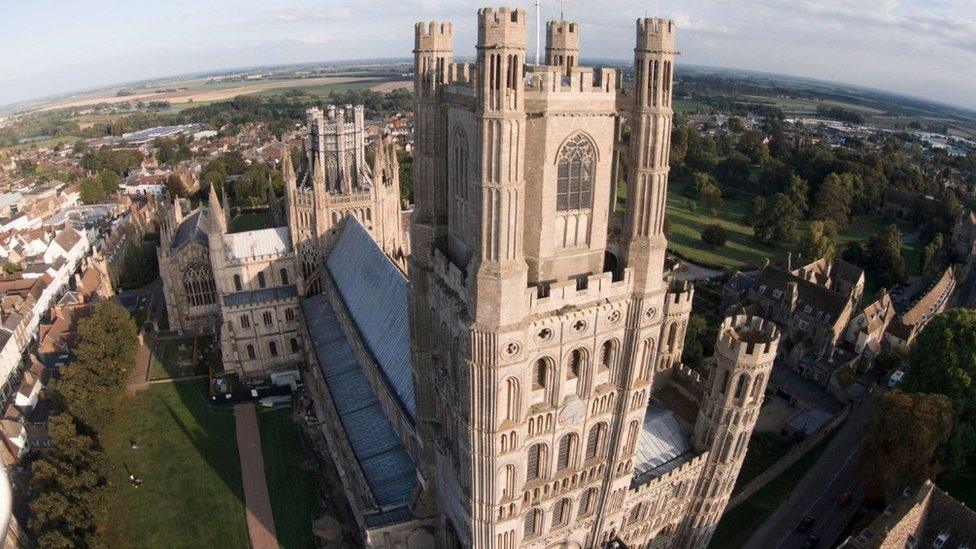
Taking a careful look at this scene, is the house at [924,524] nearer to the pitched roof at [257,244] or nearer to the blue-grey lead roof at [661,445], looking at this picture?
the blue-grey lead roof at [661,445]

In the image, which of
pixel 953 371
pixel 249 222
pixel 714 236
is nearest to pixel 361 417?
pixel 953 371

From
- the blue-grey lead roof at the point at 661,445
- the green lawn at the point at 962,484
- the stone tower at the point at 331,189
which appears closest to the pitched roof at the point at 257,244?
the stone tower at the point at 331,189

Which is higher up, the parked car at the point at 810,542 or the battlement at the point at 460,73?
the battlement at the point at 460,73

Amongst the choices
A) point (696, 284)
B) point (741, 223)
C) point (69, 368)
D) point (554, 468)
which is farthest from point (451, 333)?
point (741, 223)

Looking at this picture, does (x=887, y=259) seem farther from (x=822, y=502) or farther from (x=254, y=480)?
(x=254, y=480)

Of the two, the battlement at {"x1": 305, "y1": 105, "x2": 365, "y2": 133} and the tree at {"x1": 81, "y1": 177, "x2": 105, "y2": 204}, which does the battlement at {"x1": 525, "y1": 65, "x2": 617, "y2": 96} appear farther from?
the tree at {"x1": 81, "y1": 177, "x2": 105, "y2": 204}

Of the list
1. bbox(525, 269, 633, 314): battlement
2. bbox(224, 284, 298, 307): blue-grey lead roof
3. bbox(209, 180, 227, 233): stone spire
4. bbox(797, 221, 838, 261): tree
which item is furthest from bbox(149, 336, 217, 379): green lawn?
bbox(797, 221, 838, 261): tree
